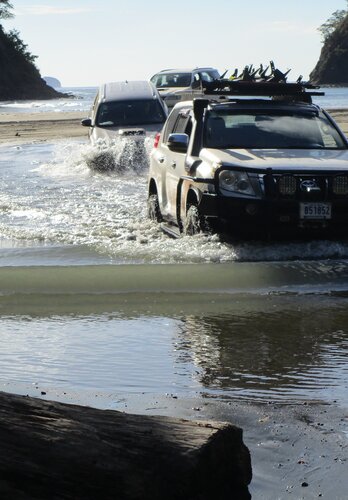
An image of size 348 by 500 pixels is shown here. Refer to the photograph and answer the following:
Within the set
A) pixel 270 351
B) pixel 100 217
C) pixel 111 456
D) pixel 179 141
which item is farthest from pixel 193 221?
pixel 111 456

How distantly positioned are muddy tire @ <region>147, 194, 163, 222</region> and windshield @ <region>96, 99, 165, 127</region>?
9.41 meters

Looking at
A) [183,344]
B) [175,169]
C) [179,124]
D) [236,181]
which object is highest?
[179,124]

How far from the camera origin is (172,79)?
37531mm

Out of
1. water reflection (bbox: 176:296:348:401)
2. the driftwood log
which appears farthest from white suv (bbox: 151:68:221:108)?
the driftwood log

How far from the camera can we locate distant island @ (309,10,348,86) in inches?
6447

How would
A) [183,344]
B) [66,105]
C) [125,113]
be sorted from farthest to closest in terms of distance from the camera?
[66,105], [125,113], [183,344]

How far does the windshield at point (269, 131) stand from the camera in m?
12.1

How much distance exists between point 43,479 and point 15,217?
1230 cm

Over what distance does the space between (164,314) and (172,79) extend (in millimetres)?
28754

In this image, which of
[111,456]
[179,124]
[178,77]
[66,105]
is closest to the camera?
[111,456]

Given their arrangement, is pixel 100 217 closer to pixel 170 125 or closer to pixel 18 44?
pixel 170 125

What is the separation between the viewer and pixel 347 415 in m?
5.96

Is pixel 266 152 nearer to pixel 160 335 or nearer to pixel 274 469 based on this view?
pixel 160 335

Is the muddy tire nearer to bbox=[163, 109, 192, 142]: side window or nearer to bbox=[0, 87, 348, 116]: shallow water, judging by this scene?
bbox=[163, 109, 192, 142]: side window
